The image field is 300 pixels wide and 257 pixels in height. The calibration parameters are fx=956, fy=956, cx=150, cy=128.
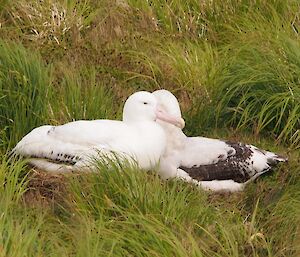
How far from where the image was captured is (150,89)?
639 centimetres

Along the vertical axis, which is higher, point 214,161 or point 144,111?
point 144,111

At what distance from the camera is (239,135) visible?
578 cm

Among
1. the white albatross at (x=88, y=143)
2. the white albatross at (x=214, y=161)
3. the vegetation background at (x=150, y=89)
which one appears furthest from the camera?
the white albatross at (x=214, y=161)

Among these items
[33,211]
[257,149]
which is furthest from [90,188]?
[257,149]

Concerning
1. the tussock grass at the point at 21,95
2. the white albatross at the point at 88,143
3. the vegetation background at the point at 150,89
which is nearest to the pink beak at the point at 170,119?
the white albatross at the point at 88,143

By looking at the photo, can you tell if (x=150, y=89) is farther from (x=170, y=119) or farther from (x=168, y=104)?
(x=170, y=119)

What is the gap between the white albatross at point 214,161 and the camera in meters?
5.25

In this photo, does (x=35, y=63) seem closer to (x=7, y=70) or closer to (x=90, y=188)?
(x=7, y=70)

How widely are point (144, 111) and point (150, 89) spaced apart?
3.62 ft

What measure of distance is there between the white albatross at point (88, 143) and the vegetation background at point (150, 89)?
12 cm

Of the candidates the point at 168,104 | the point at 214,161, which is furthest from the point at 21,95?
the point at 214,161

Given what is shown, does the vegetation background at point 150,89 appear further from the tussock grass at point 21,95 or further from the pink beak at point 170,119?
the pink beak at point 170,119

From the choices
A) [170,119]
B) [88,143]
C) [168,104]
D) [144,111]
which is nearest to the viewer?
[88,143]

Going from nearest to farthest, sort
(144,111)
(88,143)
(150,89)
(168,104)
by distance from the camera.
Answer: (88,143) → (144,111) → (168,104) → (150,89)
